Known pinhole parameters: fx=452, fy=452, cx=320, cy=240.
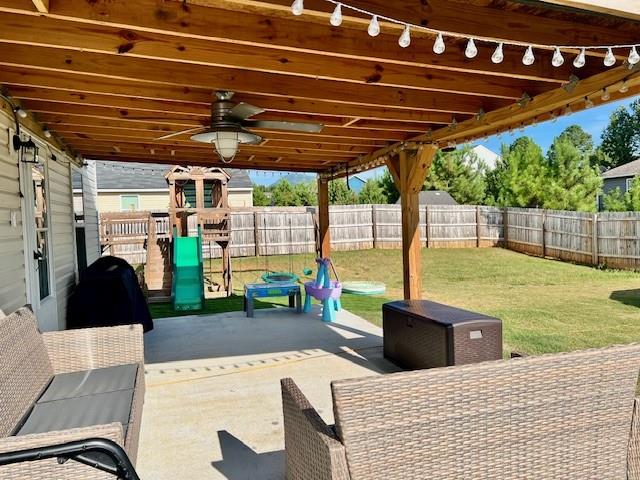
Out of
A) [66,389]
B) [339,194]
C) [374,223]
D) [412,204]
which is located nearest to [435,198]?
[339,194]

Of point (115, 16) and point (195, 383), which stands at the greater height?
point (115, 16)

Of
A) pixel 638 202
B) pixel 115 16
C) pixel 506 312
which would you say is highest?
pixel 115 16

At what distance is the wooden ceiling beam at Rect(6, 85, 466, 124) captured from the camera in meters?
3.65

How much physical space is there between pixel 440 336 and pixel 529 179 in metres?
16.3

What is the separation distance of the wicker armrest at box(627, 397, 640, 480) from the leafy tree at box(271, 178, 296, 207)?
23239 millimetres

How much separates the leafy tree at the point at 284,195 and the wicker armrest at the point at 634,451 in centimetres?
2324

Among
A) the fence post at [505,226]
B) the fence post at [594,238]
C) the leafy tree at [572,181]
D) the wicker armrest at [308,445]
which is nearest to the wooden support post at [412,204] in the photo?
the wicker armrest at [308,445]

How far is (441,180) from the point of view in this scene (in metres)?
24.1

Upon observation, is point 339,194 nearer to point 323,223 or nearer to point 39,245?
point 323,223

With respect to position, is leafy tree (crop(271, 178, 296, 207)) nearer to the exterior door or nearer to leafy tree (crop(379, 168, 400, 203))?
leafy tree (crop(379, 168, 400, 203))

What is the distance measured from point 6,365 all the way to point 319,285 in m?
4.65

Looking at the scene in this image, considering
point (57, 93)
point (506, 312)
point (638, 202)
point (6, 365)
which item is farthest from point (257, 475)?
point (638, 202)

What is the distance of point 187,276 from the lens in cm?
802

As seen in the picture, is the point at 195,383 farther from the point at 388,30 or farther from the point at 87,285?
the point at 388,30
